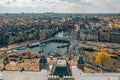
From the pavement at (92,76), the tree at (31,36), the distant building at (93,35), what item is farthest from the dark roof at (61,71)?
the tree at (31,36)

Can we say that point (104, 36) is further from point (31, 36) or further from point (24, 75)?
point (24, 75)

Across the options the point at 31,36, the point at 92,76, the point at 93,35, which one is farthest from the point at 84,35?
the point at 92,76

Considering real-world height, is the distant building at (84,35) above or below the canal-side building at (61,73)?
below

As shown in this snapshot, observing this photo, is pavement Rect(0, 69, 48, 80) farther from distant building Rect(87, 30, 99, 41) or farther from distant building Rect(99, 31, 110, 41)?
distant building Rect(87, 30, 99, 41)

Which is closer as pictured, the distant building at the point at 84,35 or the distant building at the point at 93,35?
the distant building at the point at 93,35

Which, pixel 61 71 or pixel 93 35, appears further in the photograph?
pixel 93 35

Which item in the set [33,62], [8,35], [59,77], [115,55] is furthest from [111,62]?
[8,35]

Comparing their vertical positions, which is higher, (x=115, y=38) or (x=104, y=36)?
(x=104, y=36)

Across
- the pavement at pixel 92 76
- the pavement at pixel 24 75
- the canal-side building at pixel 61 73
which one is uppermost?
the canal-side building at pixel 61 73

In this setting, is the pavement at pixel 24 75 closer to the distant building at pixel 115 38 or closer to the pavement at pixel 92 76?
the pavement at pixel 92 76

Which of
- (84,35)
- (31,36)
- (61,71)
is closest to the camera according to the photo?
(61,71)

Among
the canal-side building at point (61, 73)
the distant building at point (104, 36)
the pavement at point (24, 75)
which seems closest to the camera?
the canal-side building at point (61, 73)

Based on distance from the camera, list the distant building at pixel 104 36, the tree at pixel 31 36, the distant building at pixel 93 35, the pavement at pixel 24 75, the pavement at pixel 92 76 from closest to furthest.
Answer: the pavement at pixel 24 75 → the pavement at pixel 92 76 → the distant building at pixel 104 36 → the distant building at pixel 93 35 → the tree at pixel 31 36

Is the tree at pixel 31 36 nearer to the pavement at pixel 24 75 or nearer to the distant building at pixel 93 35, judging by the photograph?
the distant building at pixel 93 35
